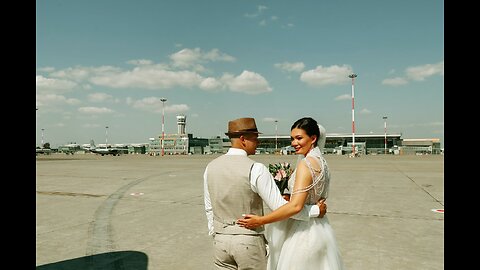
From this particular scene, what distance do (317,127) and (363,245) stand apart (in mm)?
3547

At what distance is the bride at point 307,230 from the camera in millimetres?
2600

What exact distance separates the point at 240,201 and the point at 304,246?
0.66 m

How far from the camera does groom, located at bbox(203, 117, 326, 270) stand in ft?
8.21

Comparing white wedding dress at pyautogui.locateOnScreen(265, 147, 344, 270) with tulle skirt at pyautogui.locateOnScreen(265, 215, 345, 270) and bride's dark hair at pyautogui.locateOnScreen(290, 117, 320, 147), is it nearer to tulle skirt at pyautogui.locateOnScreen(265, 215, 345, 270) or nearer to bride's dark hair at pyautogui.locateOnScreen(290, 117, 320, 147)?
tulle skirt at pyautogui.locateOnScreen(265, 215, 345, 270)

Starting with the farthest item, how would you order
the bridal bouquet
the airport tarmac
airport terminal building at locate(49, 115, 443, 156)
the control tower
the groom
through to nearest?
the control tower, airport terminal building at locate(49, 115, 443, 156), the airport tarmac, the bridal bouquet, the groom

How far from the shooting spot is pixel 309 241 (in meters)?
2.68

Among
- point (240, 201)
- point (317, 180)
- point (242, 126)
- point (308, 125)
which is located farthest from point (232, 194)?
point (308, 125)

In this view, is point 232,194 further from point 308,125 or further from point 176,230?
point 176,230

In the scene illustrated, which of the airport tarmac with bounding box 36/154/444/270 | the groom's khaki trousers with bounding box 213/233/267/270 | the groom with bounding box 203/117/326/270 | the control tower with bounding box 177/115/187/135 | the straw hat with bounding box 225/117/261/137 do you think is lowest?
the airport tarmac with bounding box 36/154/444/270

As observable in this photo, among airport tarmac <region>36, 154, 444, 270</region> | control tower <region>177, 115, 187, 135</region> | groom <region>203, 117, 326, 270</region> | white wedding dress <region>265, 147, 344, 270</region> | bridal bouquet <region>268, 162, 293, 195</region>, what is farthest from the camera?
control tower <region>177, 115, 187, 135</region>

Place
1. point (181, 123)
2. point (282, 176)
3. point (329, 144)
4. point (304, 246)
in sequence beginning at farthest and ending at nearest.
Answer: point (181, 123), point (329, 144), point (282, 176), point (304, 246)

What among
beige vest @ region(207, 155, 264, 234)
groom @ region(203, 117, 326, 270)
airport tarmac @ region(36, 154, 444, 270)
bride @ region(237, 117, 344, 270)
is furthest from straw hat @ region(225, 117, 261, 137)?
airport tarmac @ region(36, 154, 444, 270)
